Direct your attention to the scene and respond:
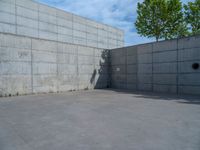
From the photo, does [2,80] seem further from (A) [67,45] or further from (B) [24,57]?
(A) [67,45]

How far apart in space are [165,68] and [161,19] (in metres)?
8.93

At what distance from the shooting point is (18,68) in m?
8.98

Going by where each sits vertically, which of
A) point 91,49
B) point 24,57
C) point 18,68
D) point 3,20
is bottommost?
point 18,68

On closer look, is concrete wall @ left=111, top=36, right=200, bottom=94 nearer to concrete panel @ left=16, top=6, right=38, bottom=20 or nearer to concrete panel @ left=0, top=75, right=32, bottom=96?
concrete panel @ left=0, top=75, right=32, bottom=96

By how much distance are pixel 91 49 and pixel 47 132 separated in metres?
10.2

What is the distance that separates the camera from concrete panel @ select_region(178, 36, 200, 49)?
914cm

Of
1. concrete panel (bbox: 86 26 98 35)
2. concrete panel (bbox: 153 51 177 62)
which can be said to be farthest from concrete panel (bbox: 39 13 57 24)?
concrete panel (bbox: 153 51 177 62)

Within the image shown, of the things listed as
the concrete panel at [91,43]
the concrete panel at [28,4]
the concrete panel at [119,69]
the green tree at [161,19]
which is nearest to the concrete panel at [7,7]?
the concrete panel at [28,4]

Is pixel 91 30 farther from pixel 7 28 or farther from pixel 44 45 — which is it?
pixel 44 45

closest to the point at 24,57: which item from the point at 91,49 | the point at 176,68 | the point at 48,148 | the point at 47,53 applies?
the point at 47,53

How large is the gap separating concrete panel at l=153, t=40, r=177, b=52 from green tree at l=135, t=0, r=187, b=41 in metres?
7.29

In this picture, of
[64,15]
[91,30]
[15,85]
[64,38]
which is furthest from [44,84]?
[91,30]

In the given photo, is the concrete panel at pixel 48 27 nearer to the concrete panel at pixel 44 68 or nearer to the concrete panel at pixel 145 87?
the concrete panel at pixel 44 68

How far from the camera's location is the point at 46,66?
10.2 m
